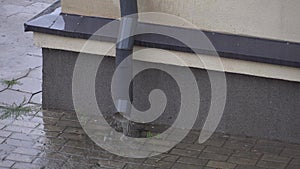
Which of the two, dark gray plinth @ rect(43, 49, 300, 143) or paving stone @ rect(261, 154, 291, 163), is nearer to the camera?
paving stone @ rect(261, 154, 291, 163)

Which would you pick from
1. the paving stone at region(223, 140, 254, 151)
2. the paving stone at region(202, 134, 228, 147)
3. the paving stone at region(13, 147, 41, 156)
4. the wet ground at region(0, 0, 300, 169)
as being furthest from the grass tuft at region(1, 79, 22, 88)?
the paving stone at region(223, 140, 254, 151)

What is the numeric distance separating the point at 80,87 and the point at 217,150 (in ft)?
4.35

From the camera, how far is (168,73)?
584 centimetres

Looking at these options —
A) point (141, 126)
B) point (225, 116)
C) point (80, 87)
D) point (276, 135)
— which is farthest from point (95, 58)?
point (276, 135)

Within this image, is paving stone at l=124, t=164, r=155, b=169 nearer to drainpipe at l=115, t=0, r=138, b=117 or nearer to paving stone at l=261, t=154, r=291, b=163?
drainpipe at l=115, t=0, r=138, b=117

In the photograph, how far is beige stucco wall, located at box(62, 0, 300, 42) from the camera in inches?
216

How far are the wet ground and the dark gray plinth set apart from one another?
0.33 ft

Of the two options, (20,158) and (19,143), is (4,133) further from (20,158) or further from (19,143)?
(20,158)

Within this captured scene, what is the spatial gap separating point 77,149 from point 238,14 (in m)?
1.65

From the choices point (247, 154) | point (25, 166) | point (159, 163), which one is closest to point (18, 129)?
point (25, 166)

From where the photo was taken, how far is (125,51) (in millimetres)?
5625

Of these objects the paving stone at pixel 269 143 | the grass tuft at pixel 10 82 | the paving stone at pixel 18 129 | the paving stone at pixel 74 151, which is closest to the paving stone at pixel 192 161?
the paving stone at pixel 269 143

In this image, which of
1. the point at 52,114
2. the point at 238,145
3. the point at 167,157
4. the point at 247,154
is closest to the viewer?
the point at 167,157

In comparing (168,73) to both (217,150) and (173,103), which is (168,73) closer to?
(173,103)
